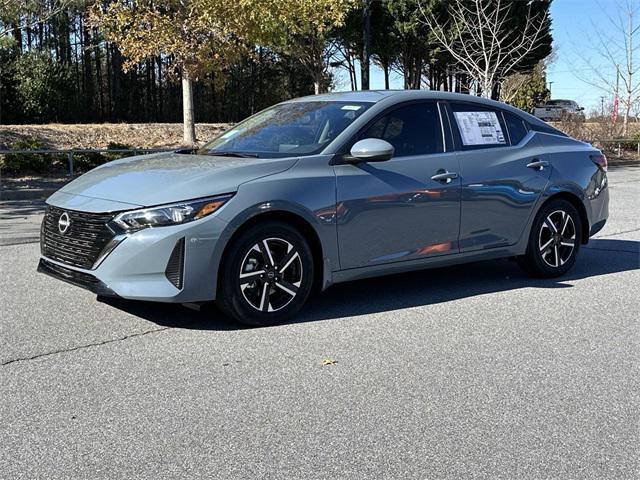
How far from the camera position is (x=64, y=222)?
17.3 ft

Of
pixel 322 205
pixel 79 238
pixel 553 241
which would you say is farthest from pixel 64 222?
pixel 553 241

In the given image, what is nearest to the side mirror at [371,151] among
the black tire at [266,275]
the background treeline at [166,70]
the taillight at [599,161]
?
the black tire at [266,275]

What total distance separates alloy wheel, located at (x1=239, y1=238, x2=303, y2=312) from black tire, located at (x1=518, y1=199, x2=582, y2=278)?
259 cm

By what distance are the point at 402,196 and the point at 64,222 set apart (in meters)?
2.51

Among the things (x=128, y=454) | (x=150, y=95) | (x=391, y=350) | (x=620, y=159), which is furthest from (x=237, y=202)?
(x=150, y=95)

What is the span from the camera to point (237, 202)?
509cm

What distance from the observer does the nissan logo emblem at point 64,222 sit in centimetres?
523

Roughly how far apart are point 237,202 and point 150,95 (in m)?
41.4

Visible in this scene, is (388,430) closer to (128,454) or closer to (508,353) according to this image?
(128,454)

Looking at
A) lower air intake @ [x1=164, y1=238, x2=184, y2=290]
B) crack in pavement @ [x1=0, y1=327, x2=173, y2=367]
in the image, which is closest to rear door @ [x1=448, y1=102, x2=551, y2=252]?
lower air intake @ [x1=164, y1=238, x2=184, y2=290]

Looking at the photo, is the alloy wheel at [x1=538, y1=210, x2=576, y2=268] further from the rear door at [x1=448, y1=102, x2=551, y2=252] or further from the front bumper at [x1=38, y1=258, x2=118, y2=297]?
the front bumper at [x1=38, y1=258, x2=118, y2=297]

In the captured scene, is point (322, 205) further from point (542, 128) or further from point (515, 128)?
point (542, 128)

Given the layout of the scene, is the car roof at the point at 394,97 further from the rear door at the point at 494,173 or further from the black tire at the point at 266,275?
the black tire at the point at 266,275

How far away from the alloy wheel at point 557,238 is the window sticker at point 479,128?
905 millimetres
